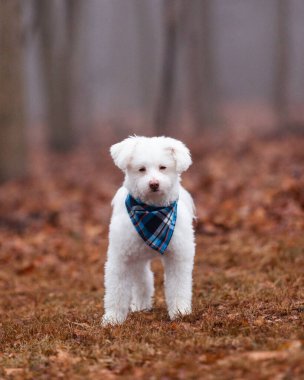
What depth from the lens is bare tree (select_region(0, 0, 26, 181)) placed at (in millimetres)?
15219

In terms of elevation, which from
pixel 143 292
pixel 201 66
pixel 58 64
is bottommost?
pixel 143 292

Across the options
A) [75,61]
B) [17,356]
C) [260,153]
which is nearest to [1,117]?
[260,153]

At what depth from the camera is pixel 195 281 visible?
8242 millimetres

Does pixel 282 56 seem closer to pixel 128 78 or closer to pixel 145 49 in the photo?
pixel 145 49

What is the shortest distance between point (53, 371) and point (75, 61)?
740 inches

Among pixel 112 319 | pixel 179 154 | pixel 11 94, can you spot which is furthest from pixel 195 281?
pixel 11 94

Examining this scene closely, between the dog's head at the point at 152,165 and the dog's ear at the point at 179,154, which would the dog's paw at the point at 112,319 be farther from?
the dog's ear at the point at 179,154

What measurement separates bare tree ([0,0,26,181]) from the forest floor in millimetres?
656

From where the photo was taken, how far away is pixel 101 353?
5258 mm

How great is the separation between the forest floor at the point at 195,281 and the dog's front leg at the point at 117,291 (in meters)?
0.19

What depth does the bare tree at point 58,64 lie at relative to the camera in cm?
2252

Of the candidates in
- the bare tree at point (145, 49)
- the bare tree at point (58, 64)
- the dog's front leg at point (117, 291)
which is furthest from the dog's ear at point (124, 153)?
the bare tree at point (145, 49)

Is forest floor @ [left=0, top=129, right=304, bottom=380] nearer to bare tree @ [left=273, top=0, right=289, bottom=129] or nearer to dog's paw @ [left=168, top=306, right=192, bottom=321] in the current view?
dog's paw @ [left=168, top=306, right=192, bottom=321]

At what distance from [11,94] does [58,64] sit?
7.25 metres
